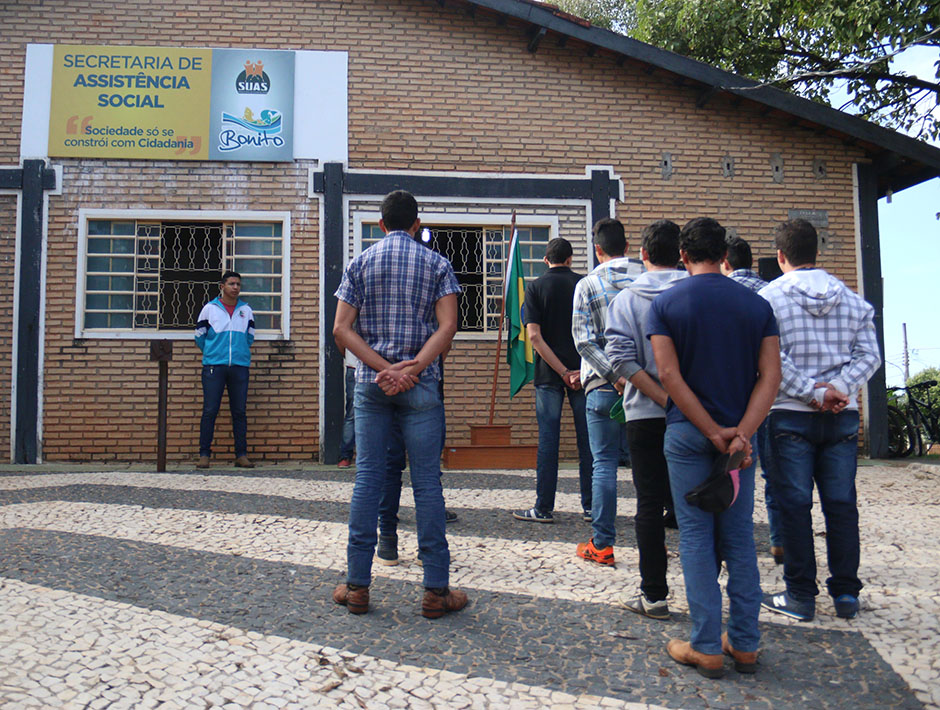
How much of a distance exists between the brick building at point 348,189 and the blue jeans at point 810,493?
591cm

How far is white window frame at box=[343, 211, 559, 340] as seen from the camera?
9.40m

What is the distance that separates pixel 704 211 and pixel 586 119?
6.30 ft

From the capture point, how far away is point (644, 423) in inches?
134

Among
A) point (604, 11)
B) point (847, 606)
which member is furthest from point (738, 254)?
point (604, 11)

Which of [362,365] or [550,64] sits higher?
[550,64]

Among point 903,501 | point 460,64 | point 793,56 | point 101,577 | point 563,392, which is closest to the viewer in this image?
point 101,577

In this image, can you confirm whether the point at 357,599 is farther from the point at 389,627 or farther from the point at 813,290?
the point at 813,290

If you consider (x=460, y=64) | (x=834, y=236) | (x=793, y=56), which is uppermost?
(x=793, y=56)

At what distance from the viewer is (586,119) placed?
9.81m

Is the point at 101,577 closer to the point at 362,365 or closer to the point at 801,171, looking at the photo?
the point at 362,365

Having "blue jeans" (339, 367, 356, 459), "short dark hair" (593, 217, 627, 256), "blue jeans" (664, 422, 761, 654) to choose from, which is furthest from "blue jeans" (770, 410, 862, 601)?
"blue jeans" (339, 367, 356, 459)

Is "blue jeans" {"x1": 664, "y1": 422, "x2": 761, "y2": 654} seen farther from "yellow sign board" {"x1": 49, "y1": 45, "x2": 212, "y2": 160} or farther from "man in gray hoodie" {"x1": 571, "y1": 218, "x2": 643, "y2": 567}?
"yellow sign board" {"x1": 49, "y1": 45, "x2": 212, "y2": 160}

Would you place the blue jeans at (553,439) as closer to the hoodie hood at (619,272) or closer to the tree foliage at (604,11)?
the hoodie hood at (619,272)

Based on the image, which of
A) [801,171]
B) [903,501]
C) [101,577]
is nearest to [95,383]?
[101,577]
